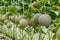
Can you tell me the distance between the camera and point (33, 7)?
1.57m

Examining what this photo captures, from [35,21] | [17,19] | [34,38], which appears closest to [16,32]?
[34,38]

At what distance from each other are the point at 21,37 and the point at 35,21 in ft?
6.79

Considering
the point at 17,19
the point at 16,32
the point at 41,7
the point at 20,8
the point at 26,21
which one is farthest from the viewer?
the point at 16,32

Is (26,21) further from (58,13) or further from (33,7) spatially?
(58,13)

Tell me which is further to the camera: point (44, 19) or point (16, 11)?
point (16, 11)

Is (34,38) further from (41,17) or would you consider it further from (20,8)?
(41,17)

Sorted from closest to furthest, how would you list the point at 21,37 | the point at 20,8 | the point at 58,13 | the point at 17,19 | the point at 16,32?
the point at 58,13, the point at 17,19, the point at 20,8, the point at 21,37, the point at 16,32

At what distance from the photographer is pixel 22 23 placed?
5.50ft

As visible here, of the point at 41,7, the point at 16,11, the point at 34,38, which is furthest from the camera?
the point at 34,38

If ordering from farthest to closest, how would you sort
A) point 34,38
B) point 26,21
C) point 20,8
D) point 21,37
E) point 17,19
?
point 21,37 < point 34,38 < point 20,8 < point 17,19 < point 26,21

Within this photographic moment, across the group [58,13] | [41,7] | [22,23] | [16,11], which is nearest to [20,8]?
[16,11]

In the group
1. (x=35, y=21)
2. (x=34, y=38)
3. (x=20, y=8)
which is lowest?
(x=34, y=38)

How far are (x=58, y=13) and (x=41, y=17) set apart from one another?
0.17m

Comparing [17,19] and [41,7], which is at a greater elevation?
[41,7]
